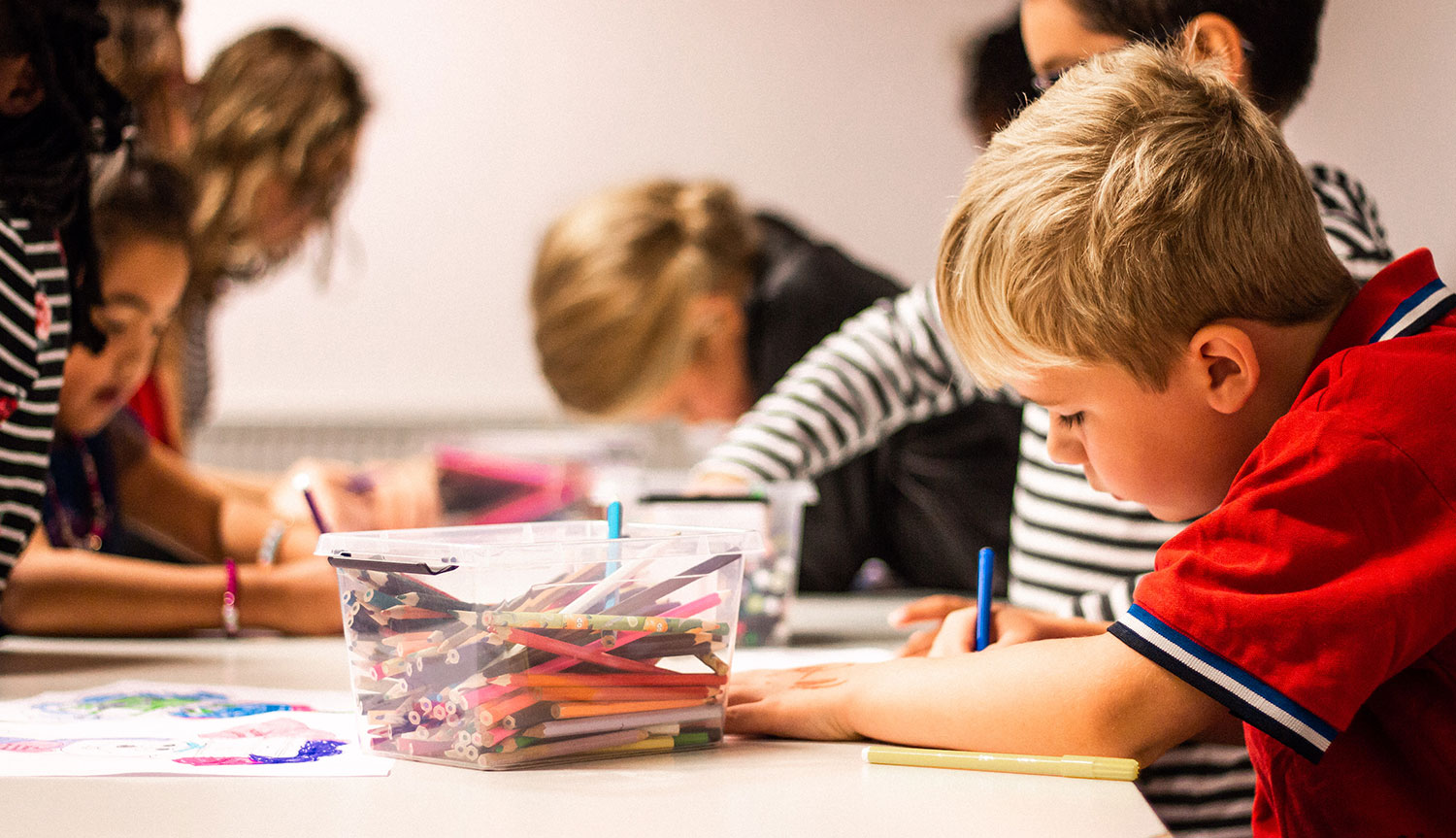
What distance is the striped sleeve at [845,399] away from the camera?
1.19m

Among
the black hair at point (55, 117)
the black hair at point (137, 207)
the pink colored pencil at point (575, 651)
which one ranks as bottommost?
the pink colored pencil at point (575, 651)

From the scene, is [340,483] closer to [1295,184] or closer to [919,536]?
[919,536]

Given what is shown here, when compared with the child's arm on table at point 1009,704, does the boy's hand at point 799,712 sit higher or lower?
lower

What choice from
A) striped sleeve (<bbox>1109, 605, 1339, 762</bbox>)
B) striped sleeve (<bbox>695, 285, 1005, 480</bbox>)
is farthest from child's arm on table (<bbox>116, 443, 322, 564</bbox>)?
striped sleeve (<bbox>1109, 605, 1339, 762</bbox>)

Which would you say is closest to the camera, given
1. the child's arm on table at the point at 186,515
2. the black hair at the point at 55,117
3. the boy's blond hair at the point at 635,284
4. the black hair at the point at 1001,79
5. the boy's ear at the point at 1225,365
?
the boy's ear at the point at 1225,365

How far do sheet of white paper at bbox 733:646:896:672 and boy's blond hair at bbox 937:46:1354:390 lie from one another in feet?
0.97

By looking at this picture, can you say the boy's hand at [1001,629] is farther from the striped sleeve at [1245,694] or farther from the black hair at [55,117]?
the black hair at [55,117]

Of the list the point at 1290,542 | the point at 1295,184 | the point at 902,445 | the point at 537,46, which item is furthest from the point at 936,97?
the point at 1290,542

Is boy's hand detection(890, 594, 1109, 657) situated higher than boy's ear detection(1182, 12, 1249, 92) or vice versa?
boy's ear detection(1182, 12, 1249, 92)

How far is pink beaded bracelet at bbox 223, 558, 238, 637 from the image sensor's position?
102 centimetres

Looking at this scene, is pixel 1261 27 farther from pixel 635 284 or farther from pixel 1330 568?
pixel 635 284

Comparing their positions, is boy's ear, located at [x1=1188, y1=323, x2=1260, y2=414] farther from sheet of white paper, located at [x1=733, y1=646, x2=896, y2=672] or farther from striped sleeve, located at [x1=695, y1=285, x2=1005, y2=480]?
striped sleeve, located at [x1=695, y1=285, x2=1005, y2=480]

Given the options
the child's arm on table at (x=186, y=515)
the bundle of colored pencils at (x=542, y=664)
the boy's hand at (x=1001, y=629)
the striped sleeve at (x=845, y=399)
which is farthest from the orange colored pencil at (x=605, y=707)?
the child's arm on table at (x=186, y=515)

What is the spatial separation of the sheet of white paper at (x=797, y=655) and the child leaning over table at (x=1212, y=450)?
15 centimetres
